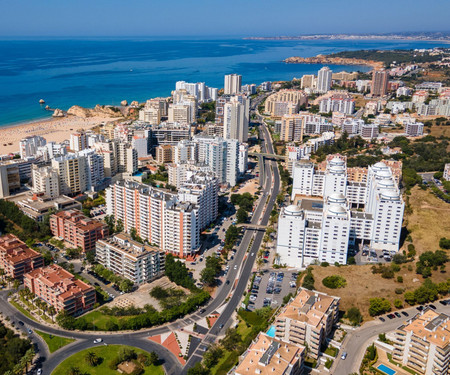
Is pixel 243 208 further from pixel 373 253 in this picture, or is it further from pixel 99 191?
pixel 99 191

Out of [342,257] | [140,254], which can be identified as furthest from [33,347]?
[342,257]

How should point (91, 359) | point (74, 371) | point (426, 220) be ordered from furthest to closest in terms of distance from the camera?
point (426, 220), point (91, 359), point (74, 371)

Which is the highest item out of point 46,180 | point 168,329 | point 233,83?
point 233,83

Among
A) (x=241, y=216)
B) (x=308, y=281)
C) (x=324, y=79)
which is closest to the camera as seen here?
(x=308, y=281)

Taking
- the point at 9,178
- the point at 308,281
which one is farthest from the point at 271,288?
the point at 9,178

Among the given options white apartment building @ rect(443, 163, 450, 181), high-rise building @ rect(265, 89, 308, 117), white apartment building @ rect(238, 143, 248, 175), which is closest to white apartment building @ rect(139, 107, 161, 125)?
high-rise building @ rect(265, 89, 308, 117)

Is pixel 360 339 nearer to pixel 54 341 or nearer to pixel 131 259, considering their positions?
pixel 131 259

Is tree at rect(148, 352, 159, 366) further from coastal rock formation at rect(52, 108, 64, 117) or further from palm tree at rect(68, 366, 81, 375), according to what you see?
coastal rock formation at rect(52, 108, 64, 117)
